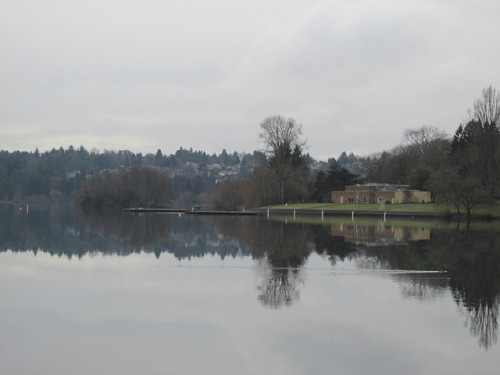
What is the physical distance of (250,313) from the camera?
12375mm

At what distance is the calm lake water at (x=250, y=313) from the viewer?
9250 mm

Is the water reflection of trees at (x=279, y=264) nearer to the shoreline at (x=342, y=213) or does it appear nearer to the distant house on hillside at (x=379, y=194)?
the shoreline at (x=342, y=213)

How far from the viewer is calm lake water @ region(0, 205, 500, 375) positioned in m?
9.25

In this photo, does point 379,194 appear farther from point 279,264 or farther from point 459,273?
point 459,273

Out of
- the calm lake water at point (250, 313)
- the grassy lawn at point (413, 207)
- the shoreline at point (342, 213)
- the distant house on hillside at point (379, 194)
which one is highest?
the distant house on hillside at point (379, 194)

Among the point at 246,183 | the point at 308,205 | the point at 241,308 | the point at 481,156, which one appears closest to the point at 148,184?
the point at 246,183

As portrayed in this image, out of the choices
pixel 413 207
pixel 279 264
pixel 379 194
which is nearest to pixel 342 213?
pixel 413 207

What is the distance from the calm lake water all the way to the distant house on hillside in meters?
60.1

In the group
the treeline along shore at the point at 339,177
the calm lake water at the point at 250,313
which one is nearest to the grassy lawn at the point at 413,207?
the treeline along shore at the point at 339,177

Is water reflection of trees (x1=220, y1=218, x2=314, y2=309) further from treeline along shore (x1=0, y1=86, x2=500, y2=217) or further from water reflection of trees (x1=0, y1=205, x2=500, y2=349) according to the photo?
treeline along shore (x1=0, y1=86, x2=500, y2=217)

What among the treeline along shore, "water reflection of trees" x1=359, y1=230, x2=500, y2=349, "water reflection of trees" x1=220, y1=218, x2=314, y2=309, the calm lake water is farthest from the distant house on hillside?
the calm lake water

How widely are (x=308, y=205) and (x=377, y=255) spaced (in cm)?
5832

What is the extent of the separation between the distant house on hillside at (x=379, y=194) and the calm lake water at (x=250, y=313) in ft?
197

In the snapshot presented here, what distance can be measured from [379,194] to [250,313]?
7550cm
